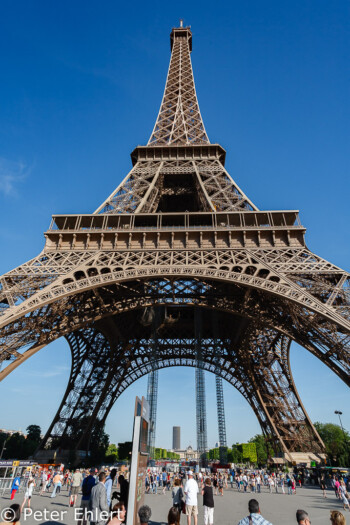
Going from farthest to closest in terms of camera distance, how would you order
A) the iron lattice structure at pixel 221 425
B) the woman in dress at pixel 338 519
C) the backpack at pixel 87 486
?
the iron lattice structure at pixel 221 425
the backpack at pixel 87 486
the woman in dress at pixel 338 519

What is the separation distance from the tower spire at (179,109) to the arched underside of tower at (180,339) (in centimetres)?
1683

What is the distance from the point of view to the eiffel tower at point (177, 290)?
15.7 meters

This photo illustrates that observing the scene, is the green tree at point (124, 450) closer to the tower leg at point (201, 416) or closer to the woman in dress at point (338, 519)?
the tower leg at point (201, 416)

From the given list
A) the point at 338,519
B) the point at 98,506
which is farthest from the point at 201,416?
the point at 338,519

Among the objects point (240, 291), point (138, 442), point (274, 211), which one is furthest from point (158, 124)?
point (138, 442)

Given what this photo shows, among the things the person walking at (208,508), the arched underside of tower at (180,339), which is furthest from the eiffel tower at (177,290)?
the person walking at (208,508)

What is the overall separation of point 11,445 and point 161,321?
3742cm

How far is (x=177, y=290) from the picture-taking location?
20.0 metres

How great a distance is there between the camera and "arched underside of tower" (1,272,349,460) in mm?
16483

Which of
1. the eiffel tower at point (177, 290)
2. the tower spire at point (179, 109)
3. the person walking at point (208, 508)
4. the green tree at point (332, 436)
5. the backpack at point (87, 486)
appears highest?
the tower spire at point (179, 109)

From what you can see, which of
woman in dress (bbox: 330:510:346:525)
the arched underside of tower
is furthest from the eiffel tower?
woman in dress (bbox: 330:510:346:525)

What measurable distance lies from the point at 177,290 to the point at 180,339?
1402 cm

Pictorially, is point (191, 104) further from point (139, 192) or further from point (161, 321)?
point (161, 321)

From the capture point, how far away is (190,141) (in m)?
31.0
